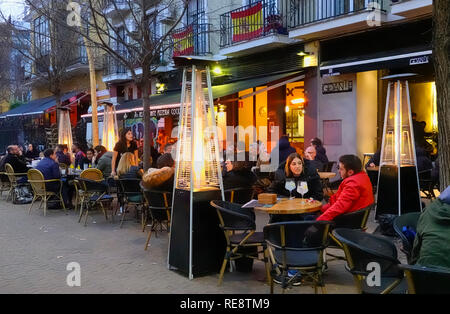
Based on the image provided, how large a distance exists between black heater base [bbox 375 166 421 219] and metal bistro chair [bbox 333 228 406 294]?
4.52 metres

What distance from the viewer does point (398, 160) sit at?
26.9ft

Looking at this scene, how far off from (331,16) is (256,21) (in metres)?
2.91

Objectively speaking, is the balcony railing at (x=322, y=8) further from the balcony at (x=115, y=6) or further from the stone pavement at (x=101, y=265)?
the stone pavement at (x=101, y=265)

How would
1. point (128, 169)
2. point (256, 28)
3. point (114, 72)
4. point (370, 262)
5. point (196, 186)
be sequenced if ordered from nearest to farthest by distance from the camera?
point (370, 262)
point (196, 186)
point (128, 169)
point (256, 28)
point (114, 72)

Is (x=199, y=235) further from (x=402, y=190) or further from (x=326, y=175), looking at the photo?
(x=326, y=175)

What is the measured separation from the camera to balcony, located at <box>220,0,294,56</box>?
1403cm

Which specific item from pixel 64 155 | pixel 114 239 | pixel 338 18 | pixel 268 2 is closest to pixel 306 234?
pixel 114 239

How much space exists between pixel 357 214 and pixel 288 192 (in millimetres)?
1667

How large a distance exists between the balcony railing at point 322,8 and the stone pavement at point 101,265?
5927 millimetres

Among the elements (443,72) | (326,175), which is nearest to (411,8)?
(326,175)

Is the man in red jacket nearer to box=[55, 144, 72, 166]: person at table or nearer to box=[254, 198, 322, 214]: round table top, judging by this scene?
box=[254, 198, 322, 214]: round table top

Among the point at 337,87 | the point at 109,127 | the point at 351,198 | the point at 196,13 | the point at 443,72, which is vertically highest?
the point at 196,13

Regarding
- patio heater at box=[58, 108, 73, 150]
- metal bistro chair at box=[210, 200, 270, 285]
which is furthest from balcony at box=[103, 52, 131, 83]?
metal bistro chair at box=[210, 200, 270, 285]
